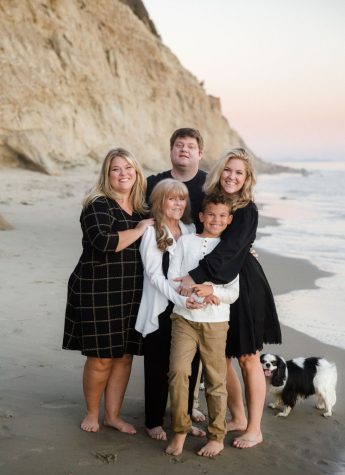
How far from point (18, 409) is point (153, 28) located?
3708 cm

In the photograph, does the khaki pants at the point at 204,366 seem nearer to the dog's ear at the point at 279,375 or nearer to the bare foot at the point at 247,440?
the bare foot at the point at 247,440

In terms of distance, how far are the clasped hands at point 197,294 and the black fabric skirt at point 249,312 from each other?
0.23 m

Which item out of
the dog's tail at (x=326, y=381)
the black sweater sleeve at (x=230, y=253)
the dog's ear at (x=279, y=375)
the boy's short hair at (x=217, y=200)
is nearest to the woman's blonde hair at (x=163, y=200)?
the boy's short hair at (x=217, y=200)

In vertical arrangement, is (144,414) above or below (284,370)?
below

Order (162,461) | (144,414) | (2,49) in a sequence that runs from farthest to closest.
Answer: (2,49), (144,414), (162,461)

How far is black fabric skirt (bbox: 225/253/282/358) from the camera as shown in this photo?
3271 millimetres

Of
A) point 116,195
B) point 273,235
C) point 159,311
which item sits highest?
point 116,195

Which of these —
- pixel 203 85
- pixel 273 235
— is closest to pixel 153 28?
pixel 203 85

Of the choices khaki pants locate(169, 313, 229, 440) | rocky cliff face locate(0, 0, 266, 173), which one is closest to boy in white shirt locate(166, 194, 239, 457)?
khaki pants locate(169, 313, 229, 440)

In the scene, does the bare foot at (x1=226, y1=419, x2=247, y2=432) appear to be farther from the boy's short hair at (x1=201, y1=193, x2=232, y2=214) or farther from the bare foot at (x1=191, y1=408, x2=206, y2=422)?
the boy's short hair at (x1=201, y1=193, x2=232, y2=214)

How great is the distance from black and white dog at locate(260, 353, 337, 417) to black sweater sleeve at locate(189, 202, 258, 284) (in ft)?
3.25

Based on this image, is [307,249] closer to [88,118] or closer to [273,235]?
[273,235]

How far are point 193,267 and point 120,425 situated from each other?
111cm

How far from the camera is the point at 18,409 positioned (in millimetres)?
3514
